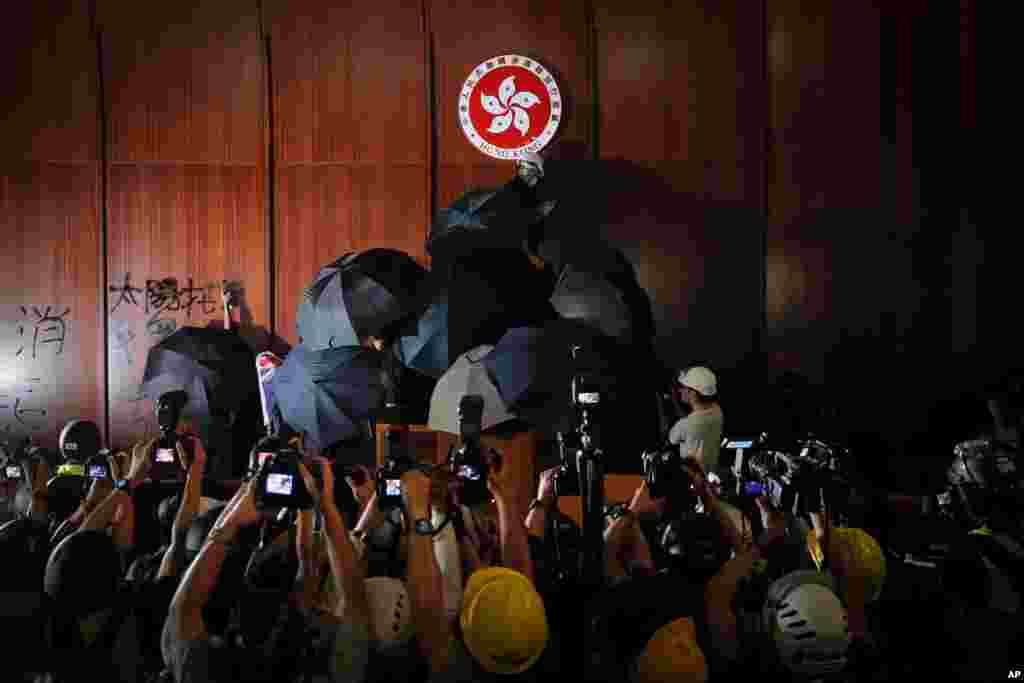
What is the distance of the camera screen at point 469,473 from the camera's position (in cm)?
373

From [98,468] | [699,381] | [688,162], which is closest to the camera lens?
[98,468]

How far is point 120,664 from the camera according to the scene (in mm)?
3611

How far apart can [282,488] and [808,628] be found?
192 centimetres

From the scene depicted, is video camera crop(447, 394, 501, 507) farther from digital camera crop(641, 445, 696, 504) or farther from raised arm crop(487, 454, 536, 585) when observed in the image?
digital camera crop(641, 445, 696, 504)

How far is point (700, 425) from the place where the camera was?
22.1ft

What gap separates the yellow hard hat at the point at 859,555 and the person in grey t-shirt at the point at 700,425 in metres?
2.66

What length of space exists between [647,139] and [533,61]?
4.94 ft

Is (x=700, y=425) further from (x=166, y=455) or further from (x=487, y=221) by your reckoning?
(x=166, y=455)

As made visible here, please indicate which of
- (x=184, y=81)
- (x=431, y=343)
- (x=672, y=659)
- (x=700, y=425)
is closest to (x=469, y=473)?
(x=672, y=659)

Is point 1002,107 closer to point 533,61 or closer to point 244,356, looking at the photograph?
point 533,61

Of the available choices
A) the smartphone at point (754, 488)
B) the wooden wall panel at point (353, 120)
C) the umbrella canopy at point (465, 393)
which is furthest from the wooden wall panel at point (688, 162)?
the smartphone at point (754, 488)

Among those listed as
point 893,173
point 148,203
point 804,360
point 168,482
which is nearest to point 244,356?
point 148,203

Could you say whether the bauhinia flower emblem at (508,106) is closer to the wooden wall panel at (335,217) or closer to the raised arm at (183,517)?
the wooden wall panel at (335,217)

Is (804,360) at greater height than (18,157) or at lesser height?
lesser
